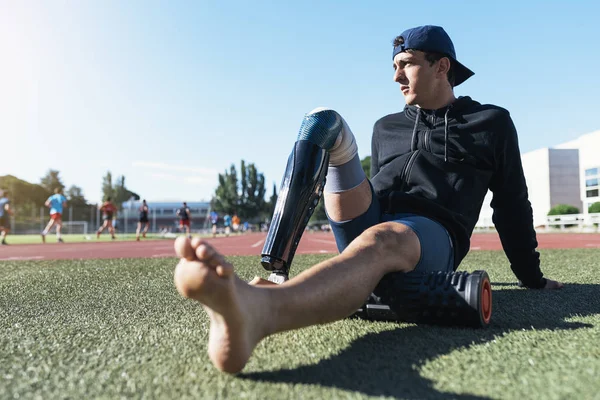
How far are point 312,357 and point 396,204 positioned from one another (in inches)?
34.4

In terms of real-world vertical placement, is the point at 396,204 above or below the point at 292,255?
above

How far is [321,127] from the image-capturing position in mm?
1657

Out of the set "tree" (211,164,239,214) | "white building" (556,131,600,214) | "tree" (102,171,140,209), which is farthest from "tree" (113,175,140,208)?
"white building" (556,131,600,214)

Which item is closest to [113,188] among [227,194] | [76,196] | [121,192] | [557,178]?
[121,192]

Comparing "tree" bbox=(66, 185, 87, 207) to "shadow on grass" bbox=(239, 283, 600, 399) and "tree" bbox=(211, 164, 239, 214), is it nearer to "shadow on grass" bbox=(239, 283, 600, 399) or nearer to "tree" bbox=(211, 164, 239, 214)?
"tree" bbox=(211, 164, 239, 214)

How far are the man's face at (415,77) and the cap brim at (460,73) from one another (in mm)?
169

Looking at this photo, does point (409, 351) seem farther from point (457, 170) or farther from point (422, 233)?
point (457, 170)

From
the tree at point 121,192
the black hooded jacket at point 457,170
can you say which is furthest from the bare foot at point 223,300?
the tree at point 121,192

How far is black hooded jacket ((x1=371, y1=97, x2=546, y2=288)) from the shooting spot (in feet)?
6.59

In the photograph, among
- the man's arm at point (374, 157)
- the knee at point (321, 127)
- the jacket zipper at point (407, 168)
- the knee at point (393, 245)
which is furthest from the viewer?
the man's arm at point (374, 157)

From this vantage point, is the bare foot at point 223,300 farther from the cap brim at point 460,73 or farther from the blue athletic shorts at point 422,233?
the cap brim at point 460,73

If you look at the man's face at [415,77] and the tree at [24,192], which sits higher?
the tree at [24,192]

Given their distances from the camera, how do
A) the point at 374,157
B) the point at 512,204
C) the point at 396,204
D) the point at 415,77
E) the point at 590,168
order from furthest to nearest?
the point at 590,168 < the point at 374,157 < the point at 512,204 < the point at 415,77 < the point at 396,204

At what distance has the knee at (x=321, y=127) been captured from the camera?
1.66 meters
